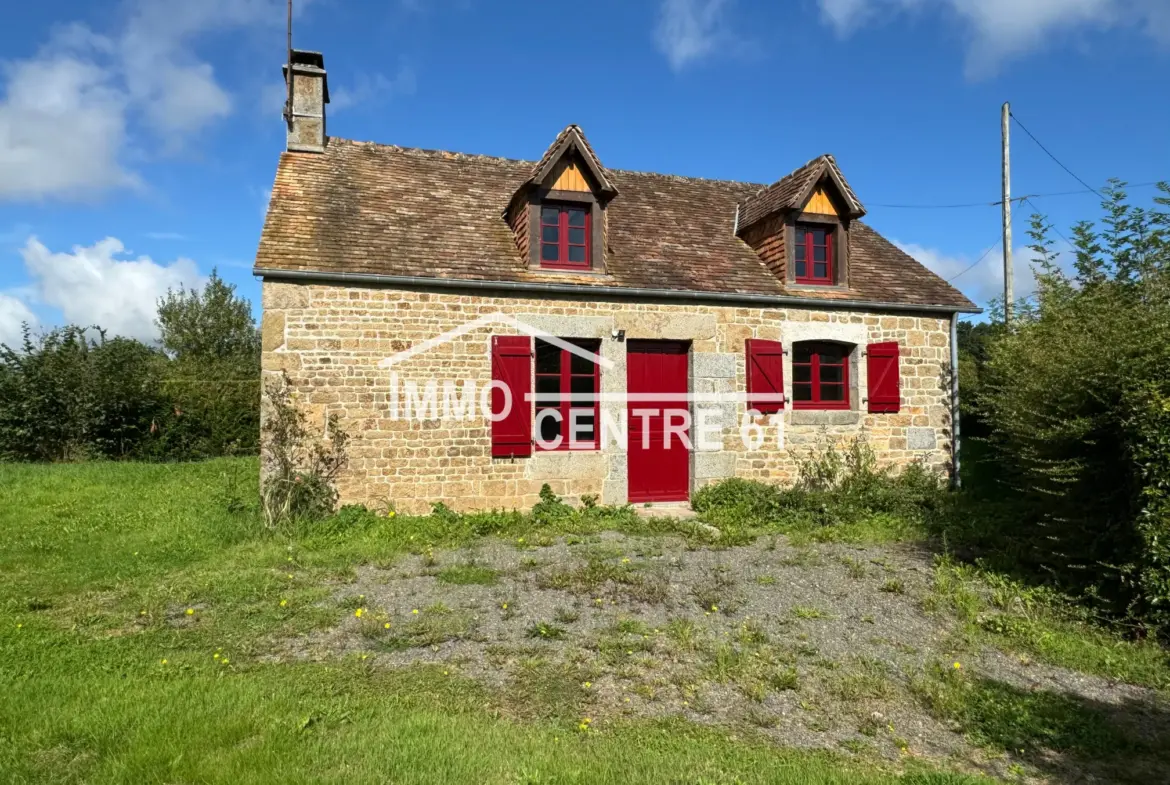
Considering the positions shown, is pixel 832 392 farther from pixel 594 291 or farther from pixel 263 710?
pixel 263 710

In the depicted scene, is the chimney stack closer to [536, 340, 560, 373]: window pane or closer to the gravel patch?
[536, 340, 560, 373]: window pane

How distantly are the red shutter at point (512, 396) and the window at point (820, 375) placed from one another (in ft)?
14.3

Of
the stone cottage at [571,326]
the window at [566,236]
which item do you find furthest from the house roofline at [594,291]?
the window at [566,236]

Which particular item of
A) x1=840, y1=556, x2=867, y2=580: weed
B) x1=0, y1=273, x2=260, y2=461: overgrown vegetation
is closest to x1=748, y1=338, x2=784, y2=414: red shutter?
x1=840, y1=556, x2=867, y2=580: weed

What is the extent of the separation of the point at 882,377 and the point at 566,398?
17.1 ft

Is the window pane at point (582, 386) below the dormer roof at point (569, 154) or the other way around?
below

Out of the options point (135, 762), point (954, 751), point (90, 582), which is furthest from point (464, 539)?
point (954, 751)

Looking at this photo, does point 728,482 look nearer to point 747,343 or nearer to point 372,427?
point 747,343

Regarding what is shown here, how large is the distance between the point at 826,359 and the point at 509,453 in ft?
18.0

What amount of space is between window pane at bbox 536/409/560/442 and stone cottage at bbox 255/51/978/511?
0.10ft

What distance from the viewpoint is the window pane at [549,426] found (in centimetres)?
962

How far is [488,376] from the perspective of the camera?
9281 millimetres

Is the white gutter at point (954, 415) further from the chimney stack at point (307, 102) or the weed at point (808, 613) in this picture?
the chimney stack at point (307, 102)

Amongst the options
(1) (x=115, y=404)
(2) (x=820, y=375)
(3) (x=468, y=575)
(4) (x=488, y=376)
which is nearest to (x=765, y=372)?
(2) (x=820, y=375)
